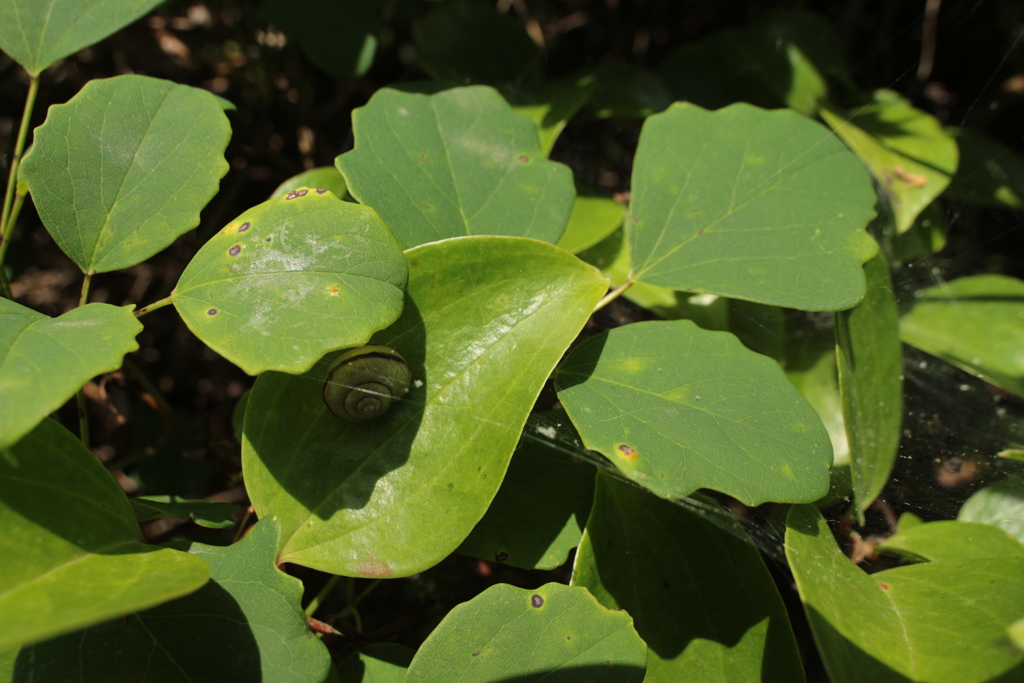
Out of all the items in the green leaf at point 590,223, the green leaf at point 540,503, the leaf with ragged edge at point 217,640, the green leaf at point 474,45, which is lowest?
the green leaf at point 540,503

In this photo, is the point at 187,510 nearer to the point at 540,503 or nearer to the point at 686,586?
the point at 540,503

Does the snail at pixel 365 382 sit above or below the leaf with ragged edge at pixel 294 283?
below

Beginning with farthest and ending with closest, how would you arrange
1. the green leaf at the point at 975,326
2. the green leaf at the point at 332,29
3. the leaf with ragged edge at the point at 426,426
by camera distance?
the green leaf at the point at 332,29 → the green leaf at the point at 975,326 → the leaf with ragged edge at the point at 426,426

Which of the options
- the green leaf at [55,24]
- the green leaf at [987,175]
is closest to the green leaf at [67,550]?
the green leaf at [55,24]

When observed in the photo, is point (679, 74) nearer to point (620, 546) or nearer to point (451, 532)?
point (620, 546)

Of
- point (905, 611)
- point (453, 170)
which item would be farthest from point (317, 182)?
point (905, 611)

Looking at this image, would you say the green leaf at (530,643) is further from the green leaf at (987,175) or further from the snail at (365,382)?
the green leaf at (987,175)

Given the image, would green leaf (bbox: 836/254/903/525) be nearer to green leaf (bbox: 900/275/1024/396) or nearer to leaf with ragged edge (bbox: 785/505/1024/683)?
leaf with ragged edge (bbox: 785/505/1024/683)
